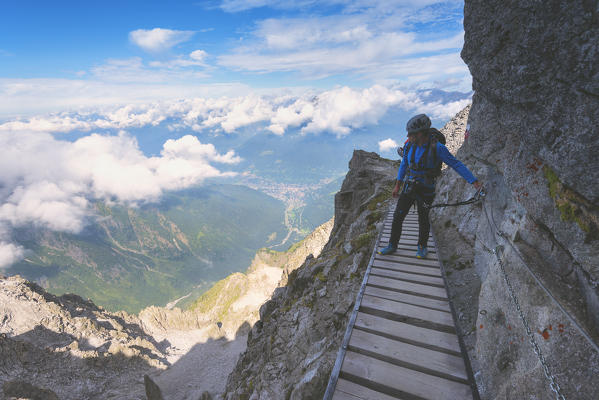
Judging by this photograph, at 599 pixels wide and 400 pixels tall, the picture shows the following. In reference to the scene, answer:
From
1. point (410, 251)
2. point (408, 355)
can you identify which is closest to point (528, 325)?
point (408, 355)

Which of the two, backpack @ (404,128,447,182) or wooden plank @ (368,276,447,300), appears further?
backpack @ (404,128,447,182)

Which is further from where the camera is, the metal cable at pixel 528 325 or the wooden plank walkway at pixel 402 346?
the wooden plank walkway at pixel 402 346

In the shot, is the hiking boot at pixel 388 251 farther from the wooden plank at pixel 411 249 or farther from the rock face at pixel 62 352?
the rock face at pixel 62 352

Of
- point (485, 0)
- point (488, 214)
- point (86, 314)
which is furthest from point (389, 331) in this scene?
point (86, 314)

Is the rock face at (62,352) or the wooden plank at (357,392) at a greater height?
the wooden plank at (357,392)

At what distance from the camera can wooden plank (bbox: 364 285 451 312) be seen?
6812 mm

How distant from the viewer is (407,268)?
28.9 ft

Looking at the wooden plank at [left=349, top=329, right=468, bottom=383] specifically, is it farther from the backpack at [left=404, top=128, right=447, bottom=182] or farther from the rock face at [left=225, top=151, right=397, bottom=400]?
the backpack at [left=404, top=128, right=447, bottom=182]

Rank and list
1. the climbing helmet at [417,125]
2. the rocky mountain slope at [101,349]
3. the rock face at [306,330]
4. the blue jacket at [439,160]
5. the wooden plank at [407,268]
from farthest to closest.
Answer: the rocky mountain slope at [101,349] → the rock face at [306,330] → the wooden plank at [407,268] → the climbing helmet at [417,125] → the blue jacket at [439,160]

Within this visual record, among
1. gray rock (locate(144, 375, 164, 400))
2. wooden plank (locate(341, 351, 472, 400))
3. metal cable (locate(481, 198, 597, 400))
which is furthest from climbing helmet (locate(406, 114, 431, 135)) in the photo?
gray rock (locate(144, 375, 164, 400))

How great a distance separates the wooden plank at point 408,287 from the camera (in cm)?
729

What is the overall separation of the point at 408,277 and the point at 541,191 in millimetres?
4708

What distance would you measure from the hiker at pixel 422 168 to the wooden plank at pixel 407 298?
8.31ft

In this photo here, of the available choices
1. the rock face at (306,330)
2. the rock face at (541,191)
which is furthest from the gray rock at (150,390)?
the rock face at (541,191)
